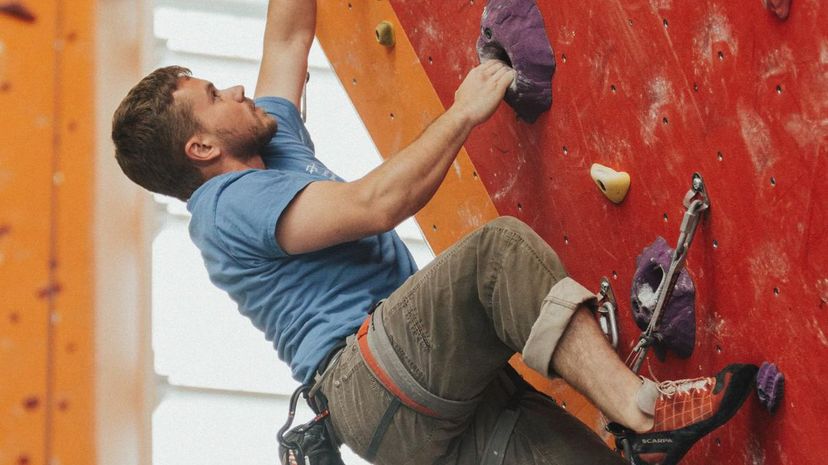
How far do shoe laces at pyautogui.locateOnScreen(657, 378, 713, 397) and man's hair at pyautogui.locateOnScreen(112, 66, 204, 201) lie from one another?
0.99 metres

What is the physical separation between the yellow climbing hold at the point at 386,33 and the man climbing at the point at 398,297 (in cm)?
35

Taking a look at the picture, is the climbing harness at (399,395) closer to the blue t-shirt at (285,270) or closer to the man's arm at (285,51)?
the blue t-shirt at (285,270)

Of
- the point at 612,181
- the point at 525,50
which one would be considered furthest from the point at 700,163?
the point at 525,50

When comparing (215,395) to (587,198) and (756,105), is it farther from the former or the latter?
(756,105)

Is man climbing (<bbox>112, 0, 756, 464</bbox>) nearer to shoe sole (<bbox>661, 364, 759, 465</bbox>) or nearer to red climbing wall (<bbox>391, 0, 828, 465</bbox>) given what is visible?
shoe sole (<bbox>661, 364, 759, 465</bbox>)

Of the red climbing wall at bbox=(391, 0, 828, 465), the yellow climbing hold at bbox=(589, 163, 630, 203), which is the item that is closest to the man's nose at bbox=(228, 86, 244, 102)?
the red climbing wall at bbox=(391, 0, 828, 465)

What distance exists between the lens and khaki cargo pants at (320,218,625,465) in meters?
1.69

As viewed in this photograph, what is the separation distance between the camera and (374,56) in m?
2.60

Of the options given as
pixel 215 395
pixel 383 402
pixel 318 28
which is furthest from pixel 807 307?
pixel 215 395

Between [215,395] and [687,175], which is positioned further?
[215,395]

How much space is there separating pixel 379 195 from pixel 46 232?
5.27 feet

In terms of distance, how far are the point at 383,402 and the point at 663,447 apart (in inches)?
19.2

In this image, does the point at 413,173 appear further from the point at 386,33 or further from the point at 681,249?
the point at 386,33

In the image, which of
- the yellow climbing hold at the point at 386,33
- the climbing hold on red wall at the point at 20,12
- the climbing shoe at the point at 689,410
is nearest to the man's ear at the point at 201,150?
the yellow climbing hold at the point at 386,33
